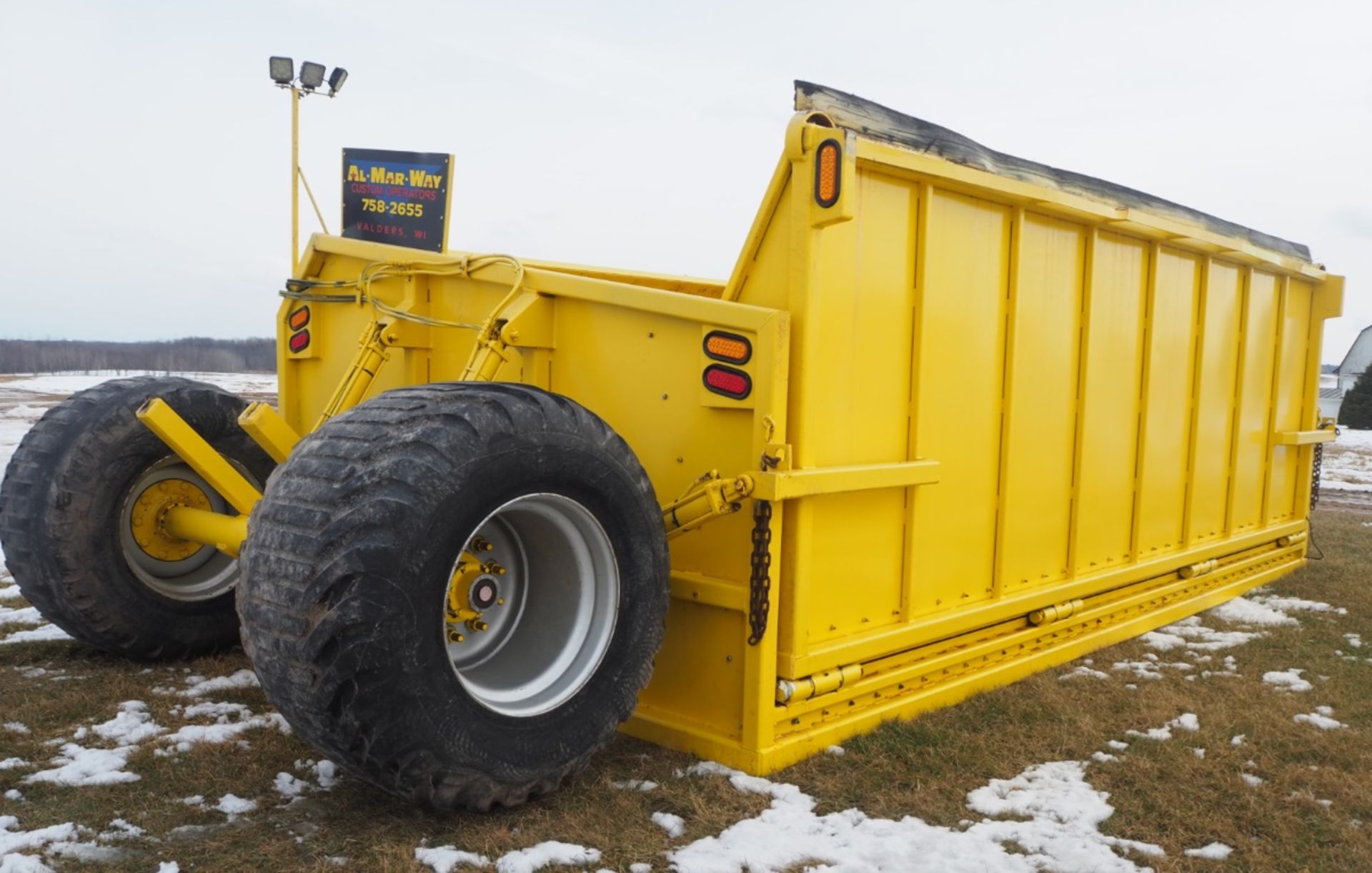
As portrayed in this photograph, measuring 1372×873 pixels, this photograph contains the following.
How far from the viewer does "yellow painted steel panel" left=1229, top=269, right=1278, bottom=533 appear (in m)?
7.54

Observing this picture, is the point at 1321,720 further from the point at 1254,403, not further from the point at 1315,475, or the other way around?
the point at 1315,475

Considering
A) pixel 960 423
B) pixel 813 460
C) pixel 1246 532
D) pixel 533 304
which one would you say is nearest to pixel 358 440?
pixel 533 304

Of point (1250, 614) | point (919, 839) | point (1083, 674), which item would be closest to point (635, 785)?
point (919, 839)

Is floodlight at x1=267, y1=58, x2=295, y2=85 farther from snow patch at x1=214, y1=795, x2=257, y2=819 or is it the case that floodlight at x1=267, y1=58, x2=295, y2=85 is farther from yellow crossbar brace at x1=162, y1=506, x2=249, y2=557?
snow patch at x1=214, y1=795, x2=257, y2=819

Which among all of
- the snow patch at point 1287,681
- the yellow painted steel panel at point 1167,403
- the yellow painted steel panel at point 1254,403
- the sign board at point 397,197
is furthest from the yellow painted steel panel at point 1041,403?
the sign board at point 397,197

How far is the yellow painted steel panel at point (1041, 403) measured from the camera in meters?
5.20

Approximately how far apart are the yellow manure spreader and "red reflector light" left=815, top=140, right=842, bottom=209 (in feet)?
0.03

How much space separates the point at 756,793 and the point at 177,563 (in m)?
3.33

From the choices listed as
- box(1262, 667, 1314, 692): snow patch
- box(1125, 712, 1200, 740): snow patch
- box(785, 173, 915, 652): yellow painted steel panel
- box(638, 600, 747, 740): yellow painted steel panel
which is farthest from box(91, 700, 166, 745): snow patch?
box(1262, 667, 1314, 692): snow patch

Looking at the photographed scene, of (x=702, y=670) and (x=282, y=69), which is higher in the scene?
(x=282, y=69)

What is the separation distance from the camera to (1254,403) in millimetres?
7793

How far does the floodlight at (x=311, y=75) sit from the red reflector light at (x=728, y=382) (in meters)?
4.21

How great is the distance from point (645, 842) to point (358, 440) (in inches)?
58.8

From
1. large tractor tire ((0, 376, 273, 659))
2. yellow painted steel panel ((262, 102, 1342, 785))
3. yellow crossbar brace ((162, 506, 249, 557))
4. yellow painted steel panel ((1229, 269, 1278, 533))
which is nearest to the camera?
yellow painted steel panel ((262, 102, 1342, 785))
